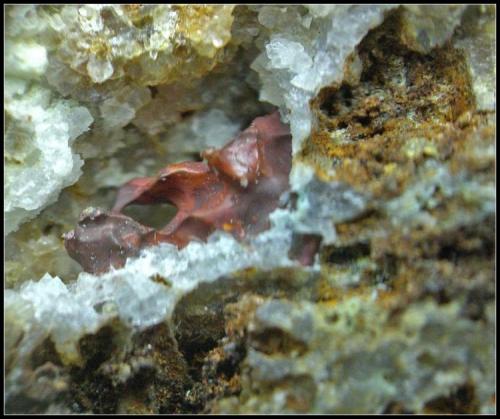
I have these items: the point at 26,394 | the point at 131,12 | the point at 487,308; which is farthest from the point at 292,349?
the point at 131,12

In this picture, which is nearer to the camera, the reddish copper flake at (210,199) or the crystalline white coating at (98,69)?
the reddish copper flake at (210,199)

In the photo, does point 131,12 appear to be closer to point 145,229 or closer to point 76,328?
point 145,229

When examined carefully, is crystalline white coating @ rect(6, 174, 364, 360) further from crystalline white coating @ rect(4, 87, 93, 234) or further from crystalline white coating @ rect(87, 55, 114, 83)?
crystalline white coating @ rect(87, 55, 114, 83)

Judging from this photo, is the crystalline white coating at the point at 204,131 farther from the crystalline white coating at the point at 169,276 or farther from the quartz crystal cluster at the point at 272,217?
the crystalline white coating at the point at 169,276

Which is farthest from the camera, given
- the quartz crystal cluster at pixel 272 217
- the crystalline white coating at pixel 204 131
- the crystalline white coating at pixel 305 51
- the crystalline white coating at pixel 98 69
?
the crystalline white coating at pixel 204 131

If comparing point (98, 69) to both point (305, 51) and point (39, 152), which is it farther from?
point (305, 51)

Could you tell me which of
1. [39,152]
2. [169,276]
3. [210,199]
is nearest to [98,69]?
[39,152]

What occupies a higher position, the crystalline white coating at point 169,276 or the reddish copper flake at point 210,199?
the reddish copper flake at point 210,199

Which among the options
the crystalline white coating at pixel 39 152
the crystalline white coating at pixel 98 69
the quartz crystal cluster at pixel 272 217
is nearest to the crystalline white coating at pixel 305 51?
the quartz crystal cluster at pixel 272 217
